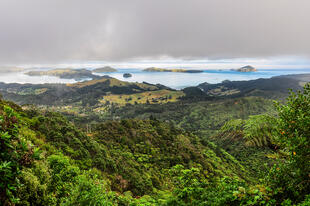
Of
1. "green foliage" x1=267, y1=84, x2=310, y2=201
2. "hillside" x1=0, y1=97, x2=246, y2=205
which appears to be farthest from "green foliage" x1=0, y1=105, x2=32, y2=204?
"green foliage" x1=267, y1=84, x2=310, y2=201

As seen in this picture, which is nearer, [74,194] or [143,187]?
[74,194]

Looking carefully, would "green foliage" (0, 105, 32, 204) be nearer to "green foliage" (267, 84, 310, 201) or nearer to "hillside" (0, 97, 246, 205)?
"hillside" (0, 97, 246, 205)

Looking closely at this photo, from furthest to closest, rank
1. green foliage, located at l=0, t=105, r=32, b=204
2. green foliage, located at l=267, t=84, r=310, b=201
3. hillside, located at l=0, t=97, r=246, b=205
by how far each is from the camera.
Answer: green foliage, located at l=267, t=84, r=310, b=201, hillside, located at l=0, t=97, r=246, b=205, green foliage, located at l=0, t=105, r=32, b=204

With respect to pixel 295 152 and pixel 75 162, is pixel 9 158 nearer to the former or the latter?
pixel 295 152

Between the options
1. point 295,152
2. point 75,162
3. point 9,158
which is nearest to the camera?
point 9,158

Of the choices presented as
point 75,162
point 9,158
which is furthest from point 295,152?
point 75,162

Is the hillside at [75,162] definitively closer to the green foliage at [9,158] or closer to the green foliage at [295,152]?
the green foliage at [9,158]

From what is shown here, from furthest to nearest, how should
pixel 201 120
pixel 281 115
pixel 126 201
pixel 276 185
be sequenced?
pixel 201 120
pixel 126 201
pixel 281 115
pixel 276 185

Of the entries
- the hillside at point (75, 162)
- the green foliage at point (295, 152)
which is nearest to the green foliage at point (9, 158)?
the hillside at point (75, 162)

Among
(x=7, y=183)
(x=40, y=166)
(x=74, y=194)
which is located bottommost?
(x=74, y=194)

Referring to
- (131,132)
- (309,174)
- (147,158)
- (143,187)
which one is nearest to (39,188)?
(309,174)

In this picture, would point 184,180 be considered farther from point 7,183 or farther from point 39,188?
point 7,183
